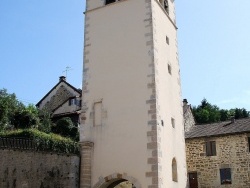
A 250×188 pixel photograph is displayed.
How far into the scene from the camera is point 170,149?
1830cm

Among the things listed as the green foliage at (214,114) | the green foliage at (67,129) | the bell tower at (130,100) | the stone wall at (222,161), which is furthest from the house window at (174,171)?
the green foliage at (214,114)

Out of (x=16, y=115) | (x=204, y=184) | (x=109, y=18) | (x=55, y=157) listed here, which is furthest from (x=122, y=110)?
(x=16, y=115)

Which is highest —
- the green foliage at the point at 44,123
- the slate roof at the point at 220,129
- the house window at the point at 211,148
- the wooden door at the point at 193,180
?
the green foliage at the point at 44,123

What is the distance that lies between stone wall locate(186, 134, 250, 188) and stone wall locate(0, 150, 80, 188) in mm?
9702

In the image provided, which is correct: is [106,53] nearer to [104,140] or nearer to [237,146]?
[104,140]

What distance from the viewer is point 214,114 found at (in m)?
49.8

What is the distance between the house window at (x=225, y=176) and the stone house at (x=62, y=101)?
13.5m

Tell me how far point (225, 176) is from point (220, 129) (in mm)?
3456

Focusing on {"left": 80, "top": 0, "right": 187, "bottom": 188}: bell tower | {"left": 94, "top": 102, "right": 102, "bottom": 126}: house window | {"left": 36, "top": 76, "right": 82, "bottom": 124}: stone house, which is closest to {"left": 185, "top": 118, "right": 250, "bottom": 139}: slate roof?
{"left": 80, "top": 0, "right": 187, "bottom": 188}: bell tower

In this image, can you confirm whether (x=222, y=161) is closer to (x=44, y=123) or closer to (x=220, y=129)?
(x=220, y=129)

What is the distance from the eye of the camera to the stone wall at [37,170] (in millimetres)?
16250

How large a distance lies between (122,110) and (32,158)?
4.68m

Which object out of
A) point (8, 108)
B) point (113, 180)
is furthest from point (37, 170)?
point (8, 108)

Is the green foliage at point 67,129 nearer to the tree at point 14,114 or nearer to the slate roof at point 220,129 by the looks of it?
the tree at point 14,114
